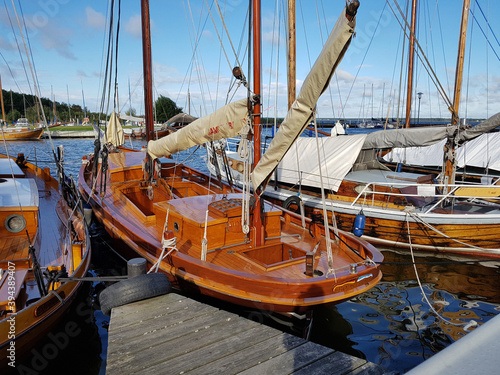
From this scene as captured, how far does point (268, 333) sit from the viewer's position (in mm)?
3803

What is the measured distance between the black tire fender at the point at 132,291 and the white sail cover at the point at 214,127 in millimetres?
3287

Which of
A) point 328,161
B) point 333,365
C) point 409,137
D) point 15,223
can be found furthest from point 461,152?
point 15,223

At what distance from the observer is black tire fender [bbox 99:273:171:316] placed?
4.47 metres

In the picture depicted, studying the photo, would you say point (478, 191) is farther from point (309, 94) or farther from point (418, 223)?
point (309, 94)

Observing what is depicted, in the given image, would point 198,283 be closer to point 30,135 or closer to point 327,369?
point 327,369

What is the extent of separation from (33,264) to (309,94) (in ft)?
15.6

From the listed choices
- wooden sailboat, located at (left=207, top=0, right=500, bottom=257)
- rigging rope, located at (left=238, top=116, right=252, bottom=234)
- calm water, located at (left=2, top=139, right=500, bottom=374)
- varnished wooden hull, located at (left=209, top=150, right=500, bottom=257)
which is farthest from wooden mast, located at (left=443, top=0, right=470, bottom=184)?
rigging rope, located at (left=238, top=116, right=252, bottom=234)

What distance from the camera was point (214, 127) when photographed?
712cm

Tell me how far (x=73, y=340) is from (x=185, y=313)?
351 centimetres

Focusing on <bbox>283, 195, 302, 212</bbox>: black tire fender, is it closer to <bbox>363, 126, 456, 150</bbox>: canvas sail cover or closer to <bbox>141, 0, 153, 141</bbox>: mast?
<bbox>363, 126, 456, 150</bbox>: canvas sail cover

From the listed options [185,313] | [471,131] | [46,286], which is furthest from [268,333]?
[471,131]

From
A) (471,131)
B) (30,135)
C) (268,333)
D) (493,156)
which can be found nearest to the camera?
(268,333)

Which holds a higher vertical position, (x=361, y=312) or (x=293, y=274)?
(x=293, y=274)

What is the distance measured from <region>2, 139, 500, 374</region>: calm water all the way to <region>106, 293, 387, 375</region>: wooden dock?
2257mm
